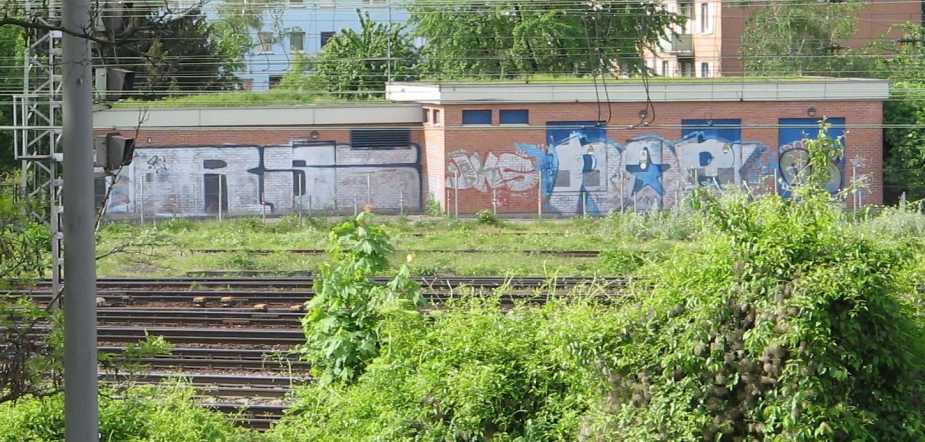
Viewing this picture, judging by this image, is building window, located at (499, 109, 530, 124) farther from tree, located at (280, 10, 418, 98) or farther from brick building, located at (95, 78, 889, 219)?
tree, located at (280, 10, 418, 98)

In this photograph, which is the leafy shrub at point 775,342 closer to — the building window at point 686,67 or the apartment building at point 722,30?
the apartment building at point 722,30

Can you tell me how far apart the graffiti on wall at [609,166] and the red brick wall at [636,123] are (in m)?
0.18

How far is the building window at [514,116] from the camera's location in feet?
97.6

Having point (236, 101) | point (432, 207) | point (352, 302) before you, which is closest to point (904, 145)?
point (432, 207)

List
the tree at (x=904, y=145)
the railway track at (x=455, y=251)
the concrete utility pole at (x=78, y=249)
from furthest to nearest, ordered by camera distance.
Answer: the tree at (x=904, y=145) → the railway track at (x=455, y=251) → the concrete utility pole at (x=78, y=249)

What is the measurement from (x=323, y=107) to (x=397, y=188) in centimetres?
326

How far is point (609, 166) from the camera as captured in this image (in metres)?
30.5

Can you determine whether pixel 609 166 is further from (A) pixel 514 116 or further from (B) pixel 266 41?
(B) pixel 266 41

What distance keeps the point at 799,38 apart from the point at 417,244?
978 inches

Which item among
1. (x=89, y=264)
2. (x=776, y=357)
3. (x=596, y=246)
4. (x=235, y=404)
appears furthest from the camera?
(x=596, y=246)

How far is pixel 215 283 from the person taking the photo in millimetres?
18500

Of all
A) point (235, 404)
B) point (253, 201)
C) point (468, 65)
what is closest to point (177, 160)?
point (253, 201)

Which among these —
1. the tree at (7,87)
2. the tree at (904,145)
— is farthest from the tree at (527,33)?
the tree at (7,87)

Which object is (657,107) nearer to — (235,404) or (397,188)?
(397,188)
